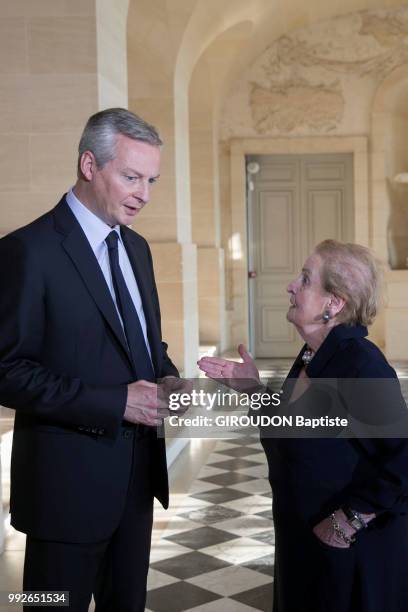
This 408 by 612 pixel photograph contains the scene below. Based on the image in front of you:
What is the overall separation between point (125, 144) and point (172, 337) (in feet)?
22.1

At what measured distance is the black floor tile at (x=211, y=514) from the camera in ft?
17.1

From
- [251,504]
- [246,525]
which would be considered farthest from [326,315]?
[251,504]

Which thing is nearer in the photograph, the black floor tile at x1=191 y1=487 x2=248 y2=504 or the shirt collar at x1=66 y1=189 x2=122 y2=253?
the shirt collar at x1=66 y1=189 x2=122 y2=253

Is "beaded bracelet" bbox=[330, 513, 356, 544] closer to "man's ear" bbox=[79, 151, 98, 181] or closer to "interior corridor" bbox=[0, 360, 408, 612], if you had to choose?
"man's ear" bbox=[79, 151, 98, 181]

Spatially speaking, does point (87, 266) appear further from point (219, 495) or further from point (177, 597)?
point (219, 495)

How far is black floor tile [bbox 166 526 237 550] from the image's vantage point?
4750 mm

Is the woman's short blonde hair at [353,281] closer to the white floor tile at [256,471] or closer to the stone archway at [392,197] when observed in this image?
the white floor tile at [256,471]

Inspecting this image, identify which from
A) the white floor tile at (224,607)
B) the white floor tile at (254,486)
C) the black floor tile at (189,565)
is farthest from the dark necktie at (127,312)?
the white floor tile at (254,486)

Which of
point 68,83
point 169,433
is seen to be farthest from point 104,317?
point 169,433

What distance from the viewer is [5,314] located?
7.00 feet

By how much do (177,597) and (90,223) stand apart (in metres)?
2.32

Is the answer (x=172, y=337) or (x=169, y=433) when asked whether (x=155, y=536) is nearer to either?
(x=169, y=433)

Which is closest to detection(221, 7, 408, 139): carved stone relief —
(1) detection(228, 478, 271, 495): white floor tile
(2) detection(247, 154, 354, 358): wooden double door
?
(2) detection(247, 154, 354, 358): wooden double door

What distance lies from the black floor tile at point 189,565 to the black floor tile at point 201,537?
16 centimetres
